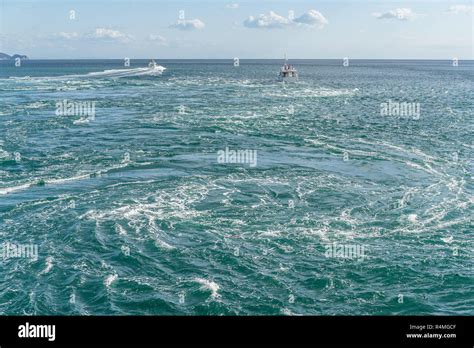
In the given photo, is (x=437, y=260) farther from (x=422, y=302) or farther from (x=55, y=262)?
(x=55, y=262)

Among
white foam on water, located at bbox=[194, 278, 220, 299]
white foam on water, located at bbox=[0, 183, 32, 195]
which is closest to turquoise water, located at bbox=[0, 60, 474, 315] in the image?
white foam on water, located at bbox=[194, 278, 220, 299]

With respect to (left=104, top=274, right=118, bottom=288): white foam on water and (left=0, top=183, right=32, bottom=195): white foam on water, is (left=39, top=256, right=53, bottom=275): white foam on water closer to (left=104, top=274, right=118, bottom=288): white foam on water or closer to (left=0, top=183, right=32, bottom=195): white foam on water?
(left=104, top=274, right=118, bottom=288): white foam on water

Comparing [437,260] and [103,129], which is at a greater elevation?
[103,129]

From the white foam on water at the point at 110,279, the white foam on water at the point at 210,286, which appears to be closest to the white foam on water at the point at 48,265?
the white foam on water at the point at 110,279

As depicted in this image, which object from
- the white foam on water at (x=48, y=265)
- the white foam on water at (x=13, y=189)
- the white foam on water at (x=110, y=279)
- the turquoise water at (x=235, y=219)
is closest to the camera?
the turquoise water at (x=235, y=219)

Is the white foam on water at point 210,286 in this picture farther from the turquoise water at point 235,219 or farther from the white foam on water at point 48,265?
the white foam on water at point 48,265

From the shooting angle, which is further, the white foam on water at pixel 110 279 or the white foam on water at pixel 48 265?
the white foam on water at pixel 48 265
